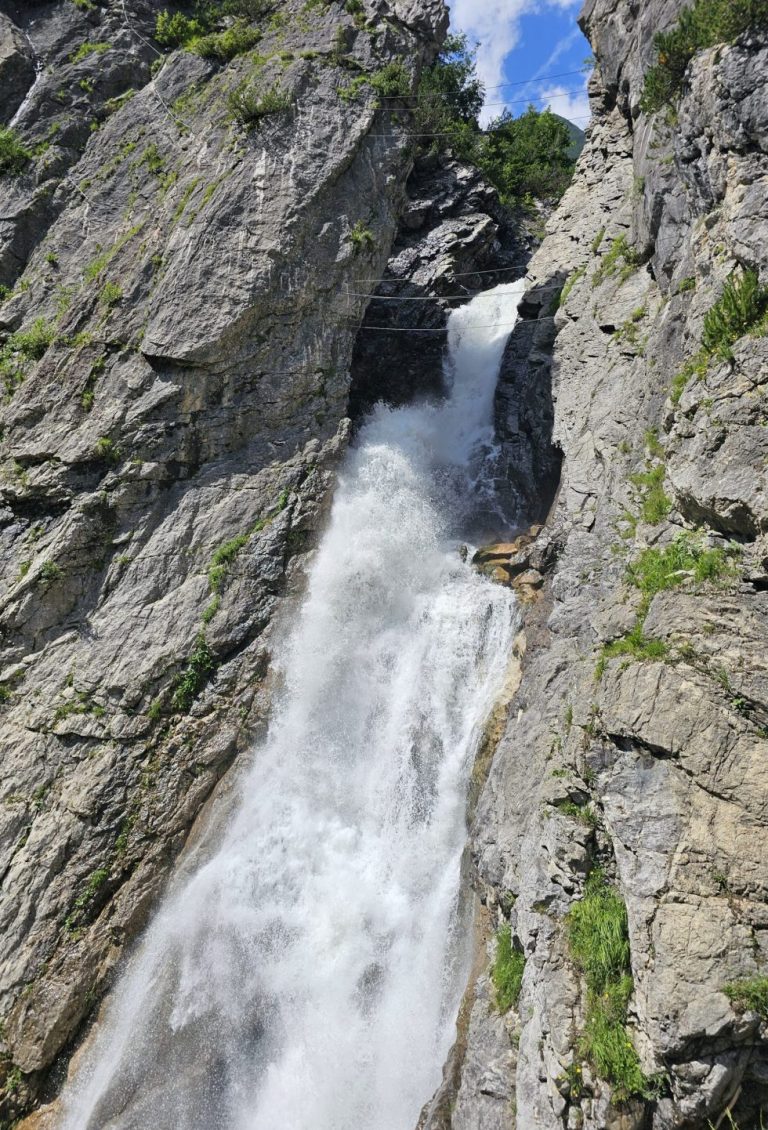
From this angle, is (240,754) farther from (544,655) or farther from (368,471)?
(368,471)

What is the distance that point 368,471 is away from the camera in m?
17.1

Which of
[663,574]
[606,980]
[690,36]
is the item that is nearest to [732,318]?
[663,574]

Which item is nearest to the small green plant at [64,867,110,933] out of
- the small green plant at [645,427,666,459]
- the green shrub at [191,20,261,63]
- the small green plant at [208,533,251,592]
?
the small green plant at [208,533,251,592]

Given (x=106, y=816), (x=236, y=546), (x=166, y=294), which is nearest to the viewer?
(x=106, y=816)

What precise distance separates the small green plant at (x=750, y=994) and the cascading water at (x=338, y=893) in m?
5.15

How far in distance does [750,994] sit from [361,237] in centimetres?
1723

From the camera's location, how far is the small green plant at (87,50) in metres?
21.2

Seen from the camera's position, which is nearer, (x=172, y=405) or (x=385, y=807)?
(x=385, y=807)

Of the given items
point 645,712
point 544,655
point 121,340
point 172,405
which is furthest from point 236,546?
point 645,712

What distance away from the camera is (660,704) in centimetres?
774

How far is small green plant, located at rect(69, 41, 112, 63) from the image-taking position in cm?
2117

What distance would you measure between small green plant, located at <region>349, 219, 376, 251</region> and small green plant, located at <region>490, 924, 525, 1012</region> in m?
15.9

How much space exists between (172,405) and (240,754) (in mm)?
8216

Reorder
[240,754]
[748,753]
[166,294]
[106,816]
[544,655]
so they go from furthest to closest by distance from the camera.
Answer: [166,294] → [240,754] → [106,816] → [544,655] → [748,753]
